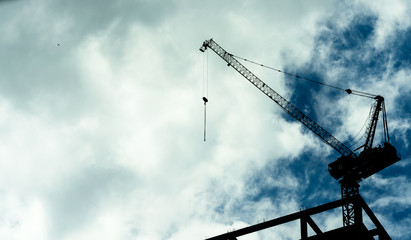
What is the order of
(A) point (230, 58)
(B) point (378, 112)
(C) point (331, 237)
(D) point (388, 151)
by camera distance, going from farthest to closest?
(A) point (230, 58)
(B) point (378, 112)
(D) point (388, 151)
(C) point (331, 237)

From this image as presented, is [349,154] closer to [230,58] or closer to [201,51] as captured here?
[230,58]

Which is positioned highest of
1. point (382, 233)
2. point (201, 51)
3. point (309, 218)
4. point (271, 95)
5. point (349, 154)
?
point (201, 51)

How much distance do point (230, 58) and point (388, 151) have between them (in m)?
42.1

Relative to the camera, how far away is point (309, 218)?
1439 cm

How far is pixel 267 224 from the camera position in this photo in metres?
14.8

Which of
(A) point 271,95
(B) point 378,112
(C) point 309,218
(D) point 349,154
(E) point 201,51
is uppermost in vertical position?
(E) point 201,51

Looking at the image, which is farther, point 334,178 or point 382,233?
point 334,178

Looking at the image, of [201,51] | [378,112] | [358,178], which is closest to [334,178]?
[358,178]

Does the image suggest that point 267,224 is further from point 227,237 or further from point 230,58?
point 230,58

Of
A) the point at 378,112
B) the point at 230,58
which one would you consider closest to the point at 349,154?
the point at 378,112

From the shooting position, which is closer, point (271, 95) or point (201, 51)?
point (271, 95)

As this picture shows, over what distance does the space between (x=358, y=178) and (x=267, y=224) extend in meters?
58.9

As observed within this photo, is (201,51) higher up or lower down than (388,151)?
higher up

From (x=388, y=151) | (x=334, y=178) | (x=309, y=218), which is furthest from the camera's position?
(x=334, y=178)
